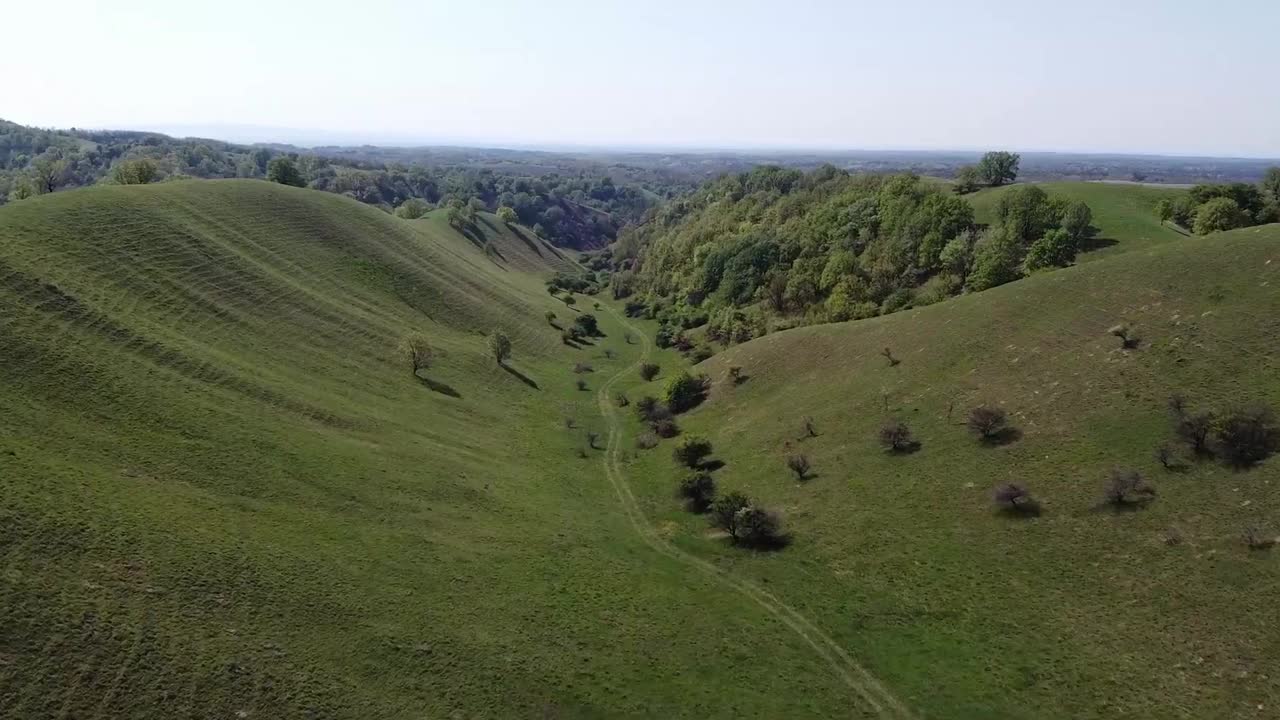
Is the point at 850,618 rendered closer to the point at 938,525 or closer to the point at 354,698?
the point at 938,525

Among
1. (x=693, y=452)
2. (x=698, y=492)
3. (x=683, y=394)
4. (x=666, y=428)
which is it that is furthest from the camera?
(x=683, y=394)

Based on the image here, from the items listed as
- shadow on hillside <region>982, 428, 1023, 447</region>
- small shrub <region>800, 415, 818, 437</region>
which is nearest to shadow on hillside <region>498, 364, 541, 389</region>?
small shrub <region>800, 415, 818, 437</region>

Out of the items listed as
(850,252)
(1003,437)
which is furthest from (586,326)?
(1003,437)

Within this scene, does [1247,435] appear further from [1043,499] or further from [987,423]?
[987,423]

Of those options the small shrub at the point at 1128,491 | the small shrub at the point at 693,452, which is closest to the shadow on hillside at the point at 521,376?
the small shrub at the point at 693,452

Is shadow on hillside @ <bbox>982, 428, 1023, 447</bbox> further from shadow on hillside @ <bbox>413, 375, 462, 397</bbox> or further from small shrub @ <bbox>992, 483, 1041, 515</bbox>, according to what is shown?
shadow on hillside @ <bbox>413, 375, 462, 397</bbox>

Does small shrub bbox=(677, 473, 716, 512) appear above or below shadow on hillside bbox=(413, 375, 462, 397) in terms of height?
below

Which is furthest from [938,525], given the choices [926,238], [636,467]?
[926,238]
